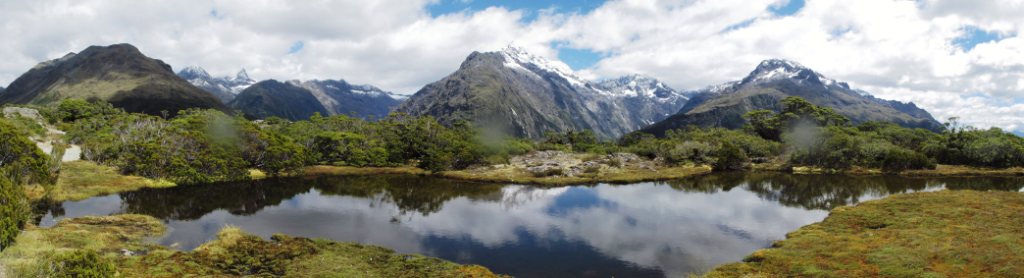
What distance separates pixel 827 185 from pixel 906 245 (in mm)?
66499

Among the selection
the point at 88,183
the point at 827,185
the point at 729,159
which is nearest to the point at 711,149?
the point at 729,159

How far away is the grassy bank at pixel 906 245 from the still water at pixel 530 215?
430 cm

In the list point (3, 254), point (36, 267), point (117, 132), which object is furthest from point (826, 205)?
point (117, 132)

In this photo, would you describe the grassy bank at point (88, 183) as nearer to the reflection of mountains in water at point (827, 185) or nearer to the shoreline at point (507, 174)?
the shoreline at point (507, 174)

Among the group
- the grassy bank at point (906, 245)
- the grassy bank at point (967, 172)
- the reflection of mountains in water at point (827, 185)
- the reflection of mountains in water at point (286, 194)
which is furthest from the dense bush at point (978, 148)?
the reflection of mountains in water at point (286, 194)

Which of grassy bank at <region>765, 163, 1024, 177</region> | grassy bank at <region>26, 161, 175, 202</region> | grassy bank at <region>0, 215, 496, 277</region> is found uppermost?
grassy bank at <region>765, 163, 1024, 177</region>

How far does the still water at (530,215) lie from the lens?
49531mm

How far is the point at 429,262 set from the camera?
4462 cm

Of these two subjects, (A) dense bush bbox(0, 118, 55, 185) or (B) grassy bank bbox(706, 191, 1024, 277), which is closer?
(B) grassy bank bbox(706, 191, 1024, 277)

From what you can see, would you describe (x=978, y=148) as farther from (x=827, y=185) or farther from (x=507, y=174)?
(x=507, y=174)

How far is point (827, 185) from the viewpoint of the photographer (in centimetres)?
10288

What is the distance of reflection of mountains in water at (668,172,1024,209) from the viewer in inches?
3376

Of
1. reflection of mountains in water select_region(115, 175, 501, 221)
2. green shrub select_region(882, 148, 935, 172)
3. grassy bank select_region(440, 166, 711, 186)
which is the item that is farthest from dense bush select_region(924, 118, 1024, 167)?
reflection of mountains in water select_region(115, 175, 501, 221)

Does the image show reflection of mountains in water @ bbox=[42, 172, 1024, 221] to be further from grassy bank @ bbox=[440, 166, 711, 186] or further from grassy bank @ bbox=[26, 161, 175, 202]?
grassy bank @ bbox=[440, 166, 711, 186]
